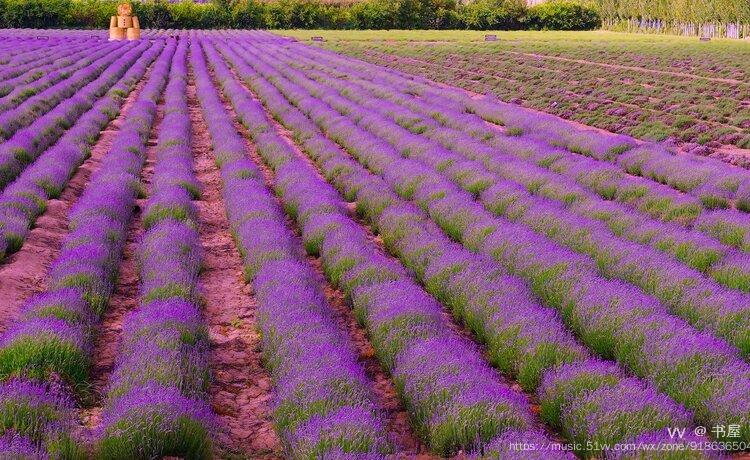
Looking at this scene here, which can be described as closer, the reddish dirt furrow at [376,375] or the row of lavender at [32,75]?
the reddish dirt furrow at [376,375]

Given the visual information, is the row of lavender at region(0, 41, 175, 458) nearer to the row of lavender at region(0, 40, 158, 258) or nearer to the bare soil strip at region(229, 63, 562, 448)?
the row of lavender at region(0, 40, 158, 258)

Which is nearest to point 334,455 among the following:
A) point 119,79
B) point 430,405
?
point 430,405

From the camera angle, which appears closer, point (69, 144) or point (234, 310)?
point (234, 310)

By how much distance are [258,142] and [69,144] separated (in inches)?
111

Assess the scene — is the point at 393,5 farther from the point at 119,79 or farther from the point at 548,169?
the point at 548,169

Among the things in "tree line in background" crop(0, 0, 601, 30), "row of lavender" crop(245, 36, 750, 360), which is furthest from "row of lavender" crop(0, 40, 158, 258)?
"tree line in background" crop(0, 0, 601, 30)

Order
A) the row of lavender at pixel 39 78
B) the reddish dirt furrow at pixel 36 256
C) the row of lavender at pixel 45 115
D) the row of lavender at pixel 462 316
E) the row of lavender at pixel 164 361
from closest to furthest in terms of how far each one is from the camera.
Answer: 1. the row of lavender at pixel 164 361
2. the row of lavender at pixel 462 316
3. the reddish dirt furrow at pixel 36 256
4. the row of lavender at pixel 45 115
5. the row of lavender at pixel 39 78

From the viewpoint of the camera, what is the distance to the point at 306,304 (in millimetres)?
5207

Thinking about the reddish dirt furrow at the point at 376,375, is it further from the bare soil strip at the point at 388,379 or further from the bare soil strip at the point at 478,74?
the bare soil strip at the point at 478,74

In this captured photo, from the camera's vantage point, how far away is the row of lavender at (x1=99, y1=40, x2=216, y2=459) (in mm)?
3502

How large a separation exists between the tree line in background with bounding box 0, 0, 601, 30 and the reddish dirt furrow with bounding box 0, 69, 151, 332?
63.3 metres

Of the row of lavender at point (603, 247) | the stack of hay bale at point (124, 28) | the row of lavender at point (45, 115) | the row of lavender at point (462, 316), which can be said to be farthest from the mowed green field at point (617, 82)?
the stack of hay bale at point (124, 28)

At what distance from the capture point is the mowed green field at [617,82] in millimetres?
14766

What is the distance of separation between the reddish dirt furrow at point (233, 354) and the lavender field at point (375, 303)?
0.02 meters
